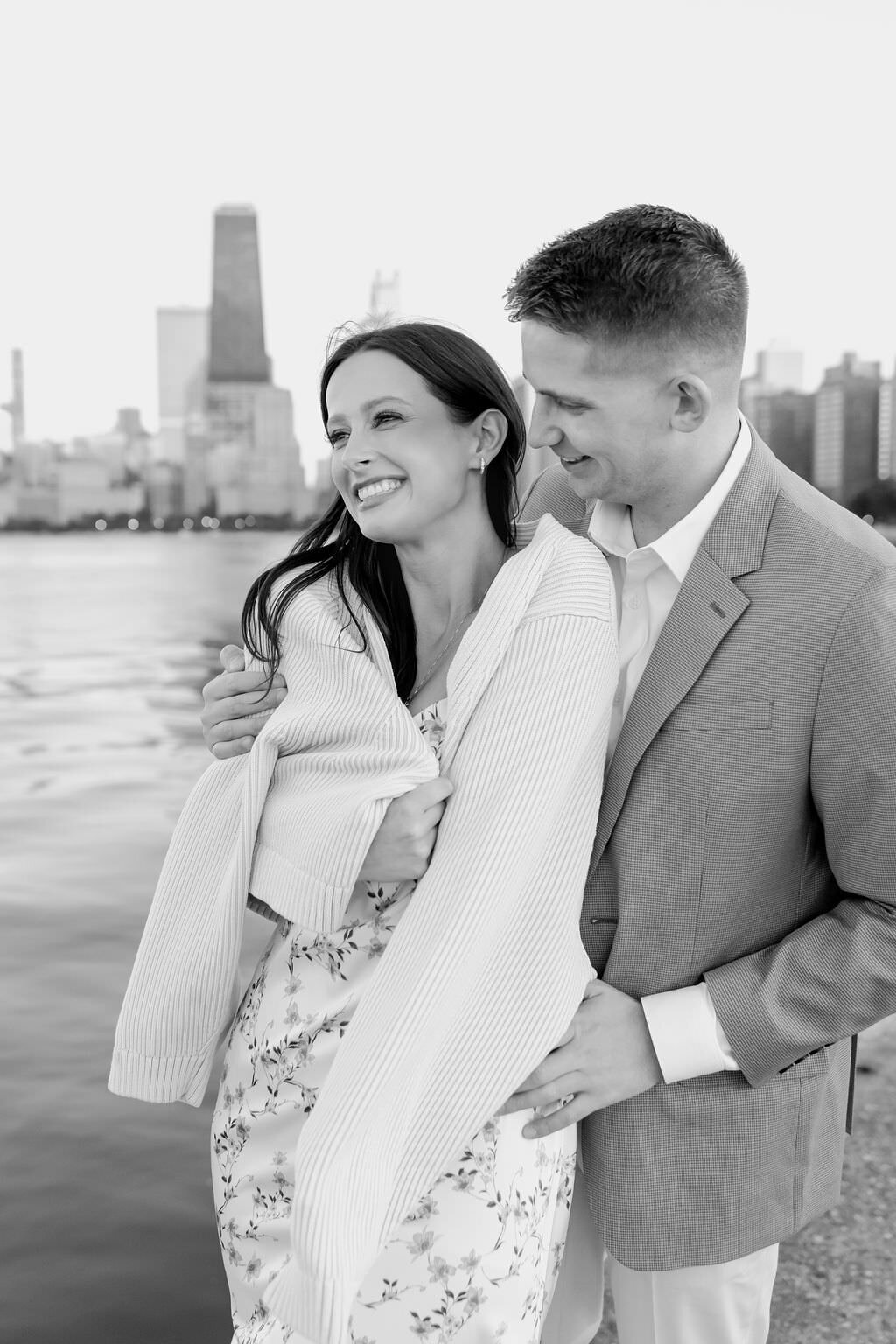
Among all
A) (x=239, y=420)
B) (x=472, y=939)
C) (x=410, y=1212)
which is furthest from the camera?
(x=239, y=420)

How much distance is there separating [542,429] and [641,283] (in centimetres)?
21

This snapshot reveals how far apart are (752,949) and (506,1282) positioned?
1.55ft

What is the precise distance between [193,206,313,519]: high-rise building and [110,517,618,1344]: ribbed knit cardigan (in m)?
33.9

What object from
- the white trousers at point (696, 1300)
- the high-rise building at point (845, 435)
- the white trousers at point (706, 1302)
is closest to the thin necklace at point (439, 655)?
the white trousers at point (696, 1300)

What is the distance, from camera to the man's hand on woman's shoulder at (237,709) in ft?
5.20

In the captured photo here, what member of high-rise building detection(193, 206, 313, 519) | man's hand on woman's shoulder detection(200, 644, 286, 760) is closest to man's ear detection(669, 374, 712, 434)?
man's hand on woman's shoulder detection(200, 644, 286, 760)

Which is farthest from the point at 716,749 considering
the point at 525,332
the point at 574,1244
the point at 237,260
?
the point at 237,260

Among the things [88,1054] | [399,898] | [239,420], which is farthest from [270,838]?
[239,420]

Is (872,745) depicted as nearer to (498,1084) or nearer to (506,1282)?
(498,1084)

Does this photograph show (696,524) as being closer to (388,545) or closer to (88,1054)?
(388,545)

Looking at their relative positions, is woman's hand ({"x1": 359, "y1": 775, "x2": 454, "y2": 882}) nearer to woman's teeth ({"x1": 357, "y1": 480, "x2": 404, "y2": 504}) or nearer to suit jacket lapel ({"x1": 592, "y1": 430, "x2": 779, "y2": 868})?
suit jacket lapel ({"x1": 592, "y1": 430, "x2": 779, "y2": 868})

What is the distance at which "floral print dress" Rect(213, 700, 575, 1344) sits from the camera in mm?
1375

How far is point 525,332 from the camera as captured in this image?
1571mm

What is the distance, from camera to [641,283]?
4.89 feet
